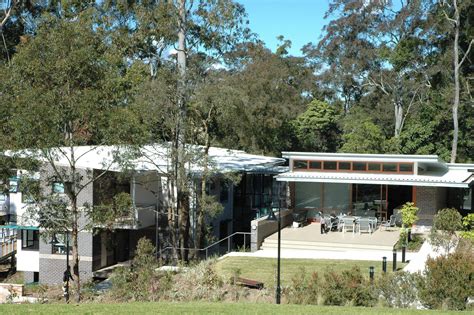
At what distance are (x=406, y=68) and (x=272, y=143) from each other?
1105 centimetres

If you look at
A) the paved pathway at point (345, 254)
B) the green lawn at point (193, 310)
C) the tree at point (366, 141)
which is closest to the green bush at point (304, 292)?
the green lawn at point (193, 310)

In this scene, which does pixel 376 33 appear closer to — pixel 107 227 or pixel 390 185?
pixel 390 185

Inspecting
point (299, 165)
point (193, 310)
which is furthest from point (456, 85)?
point (193, 310)

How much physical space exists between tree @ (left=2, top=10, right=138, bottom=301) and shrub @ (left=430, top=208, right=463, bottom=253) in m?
10.6

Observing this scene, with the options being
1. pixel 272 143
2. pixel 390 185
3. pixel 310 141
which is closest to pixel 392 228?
pixel 390 185

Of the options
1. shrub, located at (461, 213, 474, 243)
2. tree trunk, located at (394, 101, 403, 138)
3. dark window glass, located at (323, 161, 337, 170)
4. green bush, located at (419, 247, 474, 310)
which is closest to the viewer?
green bush, located at (419, 247, 474, 310)

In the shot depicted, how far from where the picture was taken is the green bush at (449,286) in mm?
13242

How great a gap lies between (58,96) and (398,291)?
35.4 feet

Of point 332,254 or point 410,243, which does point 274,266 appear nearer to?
point 332,254

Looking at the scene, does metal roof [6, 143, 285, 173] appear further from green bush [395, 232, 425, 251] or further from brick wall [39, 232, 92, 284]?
green bush [395, 232, 425, 251]

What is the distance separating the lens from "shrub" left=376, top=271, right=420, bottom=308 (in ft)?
44.5

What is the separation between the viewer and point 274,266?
19.4m

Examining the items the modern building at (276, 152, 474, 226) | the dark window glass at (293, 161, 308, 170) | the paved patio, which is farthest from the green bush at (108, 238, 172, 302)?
the dark window glass at (293, 161, 308, 170)

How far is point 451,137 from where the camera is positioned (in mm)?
41062
